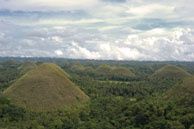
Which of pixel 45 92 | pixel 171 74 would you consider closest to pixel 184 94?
pixel 45 92

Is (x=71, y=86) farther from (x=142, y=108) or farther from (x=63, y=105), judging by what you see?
(x=142, y=108)

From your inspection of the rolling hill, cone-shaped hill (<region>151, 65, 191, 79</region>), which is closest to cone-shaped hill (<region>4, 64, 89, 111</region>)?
the rolling hill

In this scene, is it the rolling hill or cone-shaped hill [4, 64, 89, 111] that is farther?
cone-shaped hill [4, 64, 89, 111]

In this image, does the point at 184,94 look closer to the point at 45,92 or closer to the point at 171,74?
the point at 45,92

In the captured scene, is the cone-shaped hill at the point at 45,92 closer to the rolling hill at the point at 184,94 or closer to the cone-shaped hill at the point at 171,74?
the rolling hill at the point at 184,94

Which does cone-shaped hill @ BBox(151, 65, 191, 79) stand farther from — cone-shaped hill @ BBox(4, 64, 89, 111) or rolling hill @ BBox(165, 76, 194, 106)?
rolling hill @ BBox(165, 76, 194, 106)

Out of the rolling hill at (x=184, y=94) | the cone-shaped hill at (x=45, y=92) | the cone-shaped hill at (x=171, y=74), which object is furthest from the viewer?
the cone-shaped hill at (x=171, y=74)

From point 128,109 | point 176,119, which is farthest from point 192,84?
point 176,119

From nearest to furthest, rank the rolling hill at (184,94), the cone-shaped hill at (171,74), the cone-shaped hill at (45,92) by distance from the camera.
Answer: the rolling hill at (184,94) → the cone-shaped hill at (45,92) → the cone-shaped hill at (171,74)

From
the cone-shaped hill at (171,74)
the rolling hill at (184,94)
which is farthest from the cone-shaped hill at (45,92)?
the cone-shaped hill at (171,74)
